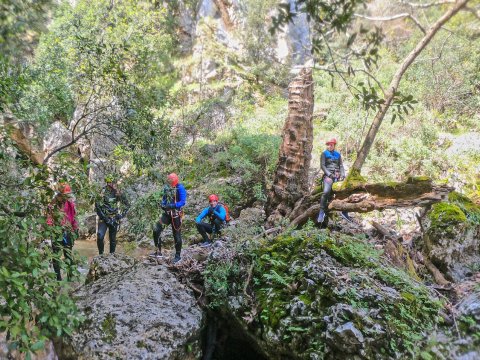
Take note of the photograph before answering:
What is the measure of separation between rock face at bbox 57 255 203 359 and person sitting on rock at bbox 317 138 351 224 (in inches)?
129

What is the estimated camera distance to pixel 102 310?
16.2ft

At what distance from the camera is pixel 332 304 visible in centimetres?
425

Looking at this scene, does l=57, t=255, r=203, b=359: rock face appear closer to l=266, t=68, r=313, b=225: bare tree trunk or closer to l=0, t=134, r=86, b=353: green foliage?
l=0, t=134, r=86, b=353: green foliage

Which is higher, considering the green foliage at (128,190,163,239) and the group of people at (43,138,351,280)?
the group of people at (43,138,351,280)

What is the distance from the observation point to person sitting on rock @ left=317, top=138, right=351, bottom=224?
724cm

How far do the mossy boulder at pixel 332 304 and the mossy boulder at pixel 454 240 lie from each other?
1512 mm

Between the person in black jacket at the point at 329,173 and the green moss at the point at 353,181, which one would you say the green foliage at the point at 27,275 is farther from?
the green moss at the point at 353,181

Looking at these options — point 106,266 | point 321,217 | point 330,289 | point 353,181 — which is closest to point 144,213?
point 106,266

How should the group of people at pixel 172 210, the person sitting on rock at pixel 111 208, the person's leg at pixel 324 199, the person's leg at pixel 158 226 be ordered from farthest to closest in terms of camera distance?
1. the person's leg at pixel 324 199
2. the person's leg at pixel 158 226
3. the group of people at pixel 172 210
4. the person sitting on rock at pixel 111 208

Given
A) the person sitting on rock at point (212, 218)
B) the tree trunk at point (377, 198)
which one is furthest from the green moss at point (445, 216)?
the person sitting on rock at point (212, 218)

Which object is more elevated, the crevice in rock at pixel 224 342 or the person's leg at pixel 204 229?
the person's leg at pixel 204 229

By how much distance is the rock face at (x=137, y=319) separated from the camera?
4.53 metres

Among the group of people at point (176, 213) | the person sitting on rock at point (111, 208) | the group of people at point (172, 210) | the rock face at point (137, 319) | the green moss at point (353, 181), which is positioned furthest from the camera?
the green moss at point (353, 181)

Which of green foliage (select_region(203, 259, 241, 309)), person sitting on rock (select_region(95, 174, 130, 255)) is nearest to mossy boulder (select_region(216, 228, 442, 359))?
green foliage (select_region(203, 259, 241, 309))
